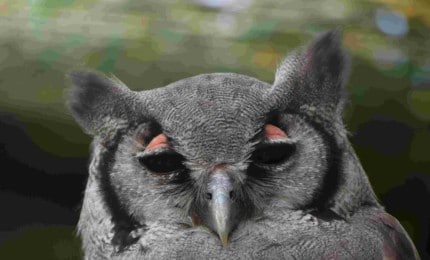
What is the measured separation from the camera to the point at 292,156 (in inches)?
52.9

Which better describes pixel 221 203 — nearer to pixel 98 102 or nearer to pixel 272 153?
pixel 272 153

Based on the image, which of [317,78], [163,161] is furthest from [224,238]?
[317,78]

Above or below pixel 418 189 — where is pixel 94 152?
above

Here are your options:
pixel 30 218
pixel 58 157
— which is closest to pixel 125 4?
pixel 58 157

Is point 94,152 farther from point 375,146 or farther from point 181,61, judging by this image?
point 375,146

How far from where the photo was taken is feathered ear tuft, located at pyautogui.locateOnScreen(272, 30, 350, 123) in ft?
4.55

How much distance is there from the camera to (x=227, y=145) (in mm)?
1279

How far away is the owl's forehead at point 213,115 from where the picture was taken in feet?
4.20

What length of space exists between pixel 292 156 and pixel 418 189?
957mm

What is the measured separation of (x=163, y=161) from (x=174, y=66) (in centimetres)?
75

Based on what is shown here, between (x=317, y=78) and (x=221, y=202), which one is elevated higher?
(x=317, y=78)

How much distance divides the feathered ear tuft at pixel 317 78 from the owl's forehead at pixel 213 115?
5 centimetres

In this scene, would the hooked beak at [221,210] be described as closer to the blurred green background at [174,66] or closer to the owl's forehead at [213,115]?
the owl's forehead at [213,115]

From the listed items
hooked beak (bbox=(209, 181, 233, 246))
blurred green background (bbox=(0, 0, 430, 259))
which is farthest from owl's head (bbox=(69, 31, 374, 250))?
blurred green background (bbox=(0, 0, 430, 259))
